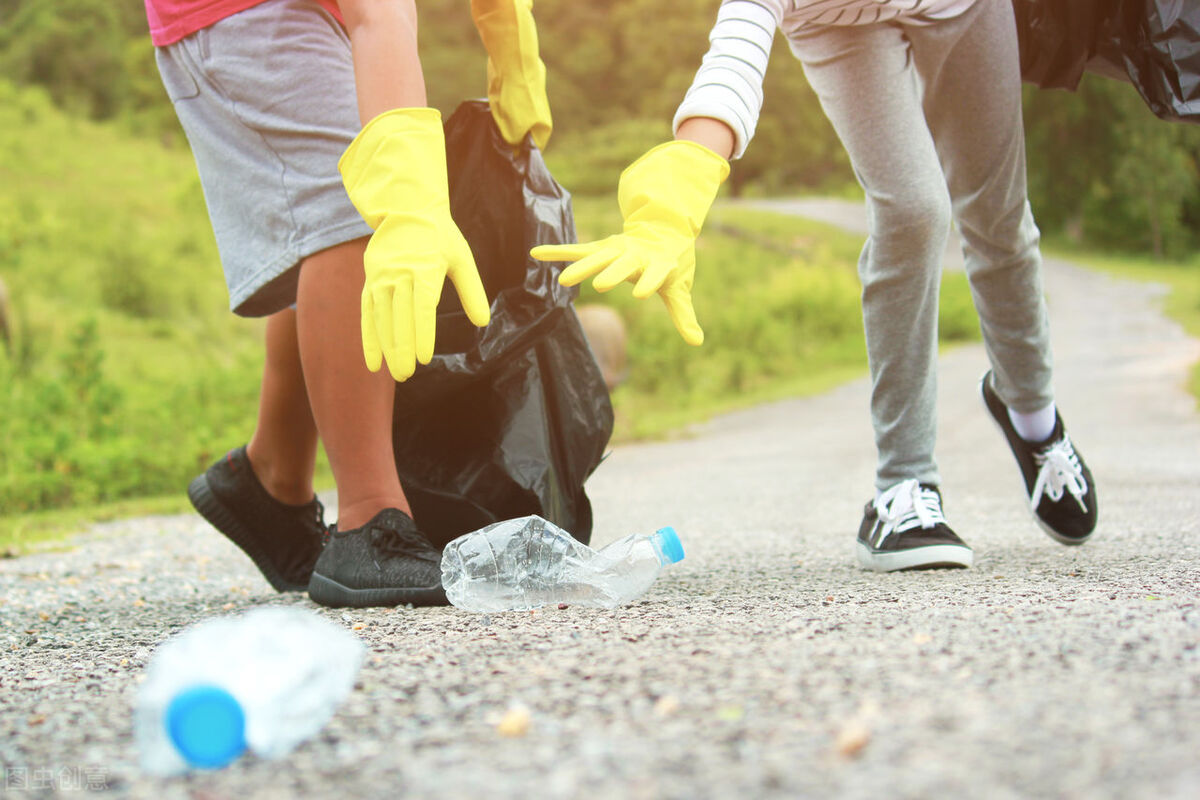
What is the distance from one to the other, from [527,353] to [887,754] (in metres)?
1.24

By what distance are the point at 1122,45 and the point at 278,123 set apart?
153 centimetres

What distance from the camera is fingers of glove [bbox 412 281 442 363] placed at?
4.91 feet

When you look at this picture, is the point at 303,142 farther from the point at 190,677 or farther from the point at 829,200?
the point at 829,200

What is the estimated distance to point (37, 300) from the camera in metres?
8.52

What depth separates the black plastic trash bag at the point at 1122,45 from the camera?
5.83ft

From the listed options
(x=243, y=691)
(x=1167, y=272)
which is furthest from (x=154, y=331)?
(x=1167, y=272)

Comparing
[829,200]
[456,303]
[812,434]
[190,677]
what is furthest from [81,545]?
[829,200]

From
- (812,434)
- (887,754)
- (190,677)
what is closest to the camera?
(887,754)

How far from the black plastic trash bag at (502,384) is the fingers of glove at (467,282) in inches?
11.5

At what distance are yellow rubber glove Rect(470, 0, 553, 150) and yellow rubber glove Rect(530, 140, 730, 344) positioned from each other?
539 mm

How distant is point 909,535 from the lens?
1.94 m

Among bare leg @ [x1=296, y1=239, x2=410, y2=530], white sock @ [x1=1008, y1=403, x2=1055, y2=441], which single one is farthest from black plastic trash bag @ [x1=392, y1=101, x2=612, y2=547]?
white sock @ [x1=1008, y1=403, x2=1055, y2=441]

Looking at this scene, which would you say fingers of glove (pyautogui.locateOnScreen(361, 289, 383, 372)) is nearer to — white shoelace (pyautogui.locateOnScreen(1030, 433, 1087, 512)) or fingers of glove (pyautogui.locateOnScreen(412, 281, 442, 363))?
fingers of glove (pyautogui.locateOnScreen(412, 281, 442, 363))

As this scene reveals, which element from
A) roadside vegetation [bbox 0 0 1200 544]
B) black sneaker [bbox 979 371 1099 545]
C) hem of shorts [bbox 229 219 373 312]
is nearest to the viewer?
hem of shorts [bbox 229 219 373 312]
